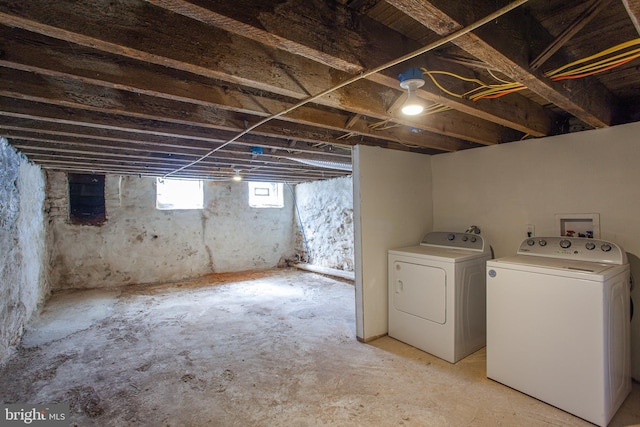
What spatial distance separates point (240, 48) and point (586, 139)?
2.59 m

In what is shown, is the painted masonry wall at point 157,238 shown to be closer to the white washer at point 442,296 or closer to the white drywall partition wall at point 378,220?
the white drywall partition wall at point 378,220

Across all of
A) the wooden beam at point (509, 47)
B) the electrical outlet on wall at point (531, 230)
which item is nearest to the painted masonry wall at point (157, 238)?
the electrical outlet on wall at point (531, 230)

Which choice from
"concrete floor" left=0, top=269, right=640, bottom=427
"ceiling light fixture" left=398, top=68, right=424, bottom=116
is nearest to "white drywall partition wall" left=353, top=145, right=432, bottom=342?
"concrete floor" left=0, top=269, right=640, bottom=427

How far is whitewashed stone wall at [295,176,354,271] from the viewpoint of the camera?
5.43 metres

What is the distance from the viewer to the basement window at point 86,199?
16.0 ft

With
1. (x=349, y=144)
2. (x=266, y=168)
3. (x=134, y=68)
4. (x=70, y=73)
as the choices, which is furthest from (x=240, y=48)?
(x=266, y=168)

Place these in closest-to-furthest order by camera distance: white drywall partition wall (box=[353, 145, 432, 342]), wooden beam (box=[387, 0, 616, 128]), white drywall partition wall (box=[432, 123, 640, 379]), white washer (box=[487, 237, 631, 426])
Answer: wooden beam (box=[387, 0, 616, 128]) < white washer (box=[487, 237, 631, 426]) < white drywall partition wall (box=[432, 123, 640, 379]) < white drywall partition wall (box=[353, 145, 432, 342])

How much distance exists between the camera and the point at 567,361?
1846mm

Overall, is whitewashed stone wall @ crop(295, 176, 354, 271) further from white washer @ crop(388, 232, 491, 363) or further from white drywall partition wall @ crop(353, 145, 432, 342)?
white washer @ crop(388, 232, 491, 363)

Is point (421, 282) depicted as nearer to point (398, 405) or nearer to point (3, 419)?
point (398, 405)

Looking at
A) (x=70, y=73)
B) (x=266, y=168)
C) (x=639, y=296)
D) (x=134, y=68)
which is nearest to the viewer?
(x=70, y=73)

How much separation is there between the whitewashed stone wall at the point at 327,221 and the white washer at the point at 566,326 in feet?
10.7

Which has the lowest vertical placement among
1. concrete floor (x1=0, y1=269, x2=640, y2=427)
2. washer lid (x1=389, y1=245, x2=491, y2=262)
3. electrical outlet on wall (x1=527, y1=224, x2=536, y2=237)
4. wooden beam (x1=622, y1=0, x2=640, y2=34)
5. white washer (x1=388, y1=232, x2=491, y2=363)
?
concrete floor (x1=0, y1=269, x2=640, y2=427)
